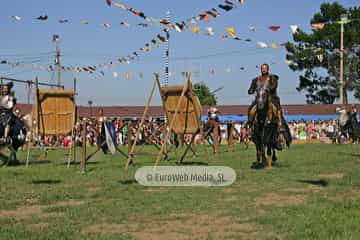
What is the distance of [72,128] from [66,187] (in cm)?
464

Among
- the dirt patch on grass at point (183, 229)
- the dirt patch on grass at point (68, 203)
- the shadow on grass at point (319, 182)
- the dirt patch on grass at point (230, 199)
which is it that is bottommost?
the dirt patch on grass at point (183, 229)

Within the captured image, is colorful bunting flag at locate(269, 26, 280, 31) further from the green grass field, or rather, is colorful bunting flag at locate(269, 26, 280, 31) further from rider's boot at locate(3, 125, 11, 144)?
rider's boot at locate(3, 125, 11, 144)

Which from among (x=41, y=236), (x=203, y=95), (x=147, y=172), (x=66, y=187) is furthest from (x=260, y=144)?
(x=203, y=95)

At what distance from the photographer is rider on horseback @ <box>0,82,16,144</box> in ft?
49.3

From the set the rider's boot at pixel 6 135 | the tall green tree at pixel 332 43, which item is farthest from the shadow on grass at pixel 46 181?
the tall green tree at pixel 332 43

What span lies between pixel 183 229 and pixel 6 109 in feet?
33.5

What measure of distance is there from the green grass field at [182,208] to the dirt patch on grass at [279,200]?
0.5 inches

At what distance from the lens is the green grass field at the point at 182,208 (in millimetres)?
5883

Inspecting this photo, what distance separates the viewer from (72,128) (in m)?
14.3

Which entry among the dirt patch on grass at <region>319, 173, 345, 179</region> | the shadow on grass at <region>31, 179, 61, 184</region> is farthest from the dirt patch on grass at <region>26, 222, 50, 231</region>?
the dirt patch on grass at <region>319, 173, 345, 179</region>

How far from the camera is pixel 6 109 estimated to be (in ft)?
49.6

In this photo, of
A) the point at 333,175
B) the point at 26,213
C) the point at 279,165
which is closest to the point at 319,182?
the point at 333,175

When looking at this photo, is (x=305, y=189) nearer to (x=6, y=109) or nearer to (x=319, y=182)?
(x=319, y=182)

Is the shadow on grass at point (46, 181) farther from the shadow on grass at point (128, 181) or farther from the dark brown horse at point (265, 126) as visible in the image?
the dark brown horse at point (265, 126)
